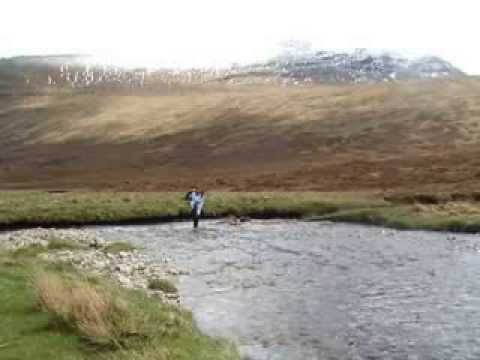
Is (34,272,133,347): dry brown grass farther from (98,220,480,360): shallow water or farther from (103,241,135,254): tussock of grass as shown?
(103,241,135,254): tussock of grass

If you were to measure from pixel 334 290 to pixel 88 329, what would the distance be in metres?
14.3

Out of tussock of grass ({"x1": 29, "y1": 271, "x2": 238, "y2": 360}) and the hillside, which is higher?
tussock of grass ({"x1": 29, "y1": 271, "x2": 238, "y2": 360})

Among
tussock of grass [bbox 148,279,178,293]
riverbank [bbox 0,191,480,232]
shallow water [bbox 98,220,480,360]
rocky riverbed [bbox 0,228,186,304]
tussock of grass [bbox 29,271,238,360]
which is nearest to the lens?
tussock of grass [bbox 29,271,238,360]

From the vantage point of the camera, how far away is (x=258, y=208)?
63.9m

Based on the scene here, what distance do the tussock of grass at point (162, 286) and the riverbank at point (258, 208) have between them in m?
26.0

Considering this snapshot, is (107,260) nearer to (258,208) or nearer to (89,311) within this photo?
(89,311)

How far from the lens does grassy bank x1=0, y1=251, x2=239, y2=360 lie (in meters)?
17.0

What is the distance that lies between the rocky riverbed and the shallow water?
3.44 feet

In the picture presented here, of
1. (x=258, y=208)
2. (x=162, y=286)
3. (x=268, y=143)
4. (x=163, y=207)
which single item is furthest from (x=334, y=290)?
(x=268, y=143)

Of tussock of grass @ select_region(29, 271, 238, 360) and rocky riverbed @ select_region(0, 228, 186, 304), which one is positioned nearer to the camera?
tussock of grass @ select_region(29, 271, 238, 360)

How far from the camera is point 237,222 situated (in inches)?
2308

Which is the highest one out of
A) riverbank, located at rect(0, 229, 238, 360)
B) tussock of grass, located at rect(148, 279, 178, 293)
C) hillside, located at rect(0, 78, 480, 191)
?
riverbank, located at rect(0, 229, 238, 360)

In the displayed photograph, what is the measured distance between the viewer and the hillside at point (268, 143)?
86.6 meters

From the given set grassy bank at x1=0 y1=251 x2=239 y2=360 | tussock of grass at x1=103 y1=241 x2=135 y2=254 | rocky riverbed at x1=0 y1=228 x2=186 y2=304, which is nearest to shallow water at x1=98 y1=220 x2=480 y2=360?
rocky riverbed at x1=0 y1=228 x2=186 y2=304
